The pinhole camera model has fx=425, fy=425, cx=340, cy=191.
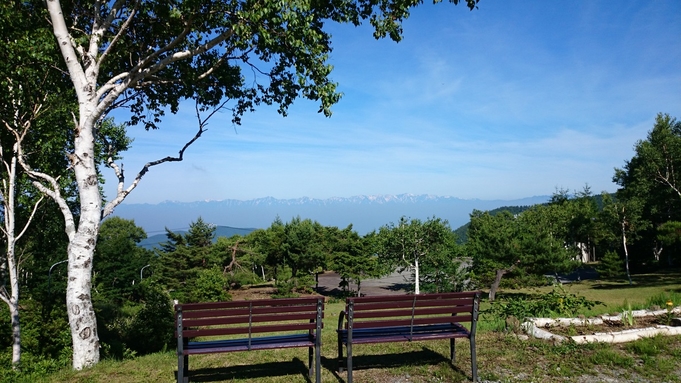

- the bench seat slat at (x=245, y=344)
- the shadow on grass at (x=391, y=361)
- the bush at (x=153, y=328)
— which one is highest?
the bench seat slat at (x=245, y=344)

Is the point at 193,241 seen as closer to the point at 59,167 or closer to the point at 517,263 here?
the point at 517,263

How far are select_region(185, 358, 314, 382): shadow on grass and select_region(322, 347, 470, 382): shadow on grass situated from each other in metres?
0.39

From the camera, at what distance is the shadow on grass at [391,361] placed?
18.8 ft

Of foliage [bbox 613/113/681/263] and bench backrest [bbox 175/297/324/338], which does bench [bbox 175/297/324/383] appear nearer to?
bench backrest [bbox 175/297/324/338]

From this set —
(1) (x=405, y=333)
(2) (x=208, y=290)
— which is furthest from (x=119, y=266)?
(1) (x=405, y=333)

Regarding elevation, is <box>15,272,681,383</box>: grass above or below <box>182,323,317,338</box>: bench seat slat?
Result: below

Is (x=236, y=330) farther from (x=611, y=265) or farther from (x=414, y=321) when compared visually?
(x=611, y=265)

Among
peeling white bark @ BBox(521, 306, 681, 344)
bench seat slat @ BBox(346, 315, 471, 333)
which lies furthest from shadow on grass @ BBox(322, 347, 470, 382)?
peeling white bark @ BBox(521, 306, 681, 344)

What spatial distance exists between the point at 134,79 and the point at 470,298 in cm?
659

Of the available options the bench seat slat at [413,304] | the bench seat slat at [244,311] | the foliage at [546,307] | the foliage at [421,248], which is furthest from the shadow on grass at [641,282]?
the bench seat slat at [244,311]

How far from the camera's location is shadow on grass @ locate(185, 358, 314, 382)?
17.9 feet

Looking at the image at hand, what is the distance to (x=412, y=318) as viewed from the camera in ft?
17.5

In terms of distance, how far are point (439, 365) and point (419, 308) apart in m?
1.05

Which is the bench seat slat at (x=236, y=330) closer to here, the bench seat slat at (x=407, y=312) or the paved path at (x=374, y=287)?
the bench seat slat at (x=407, y=312)
